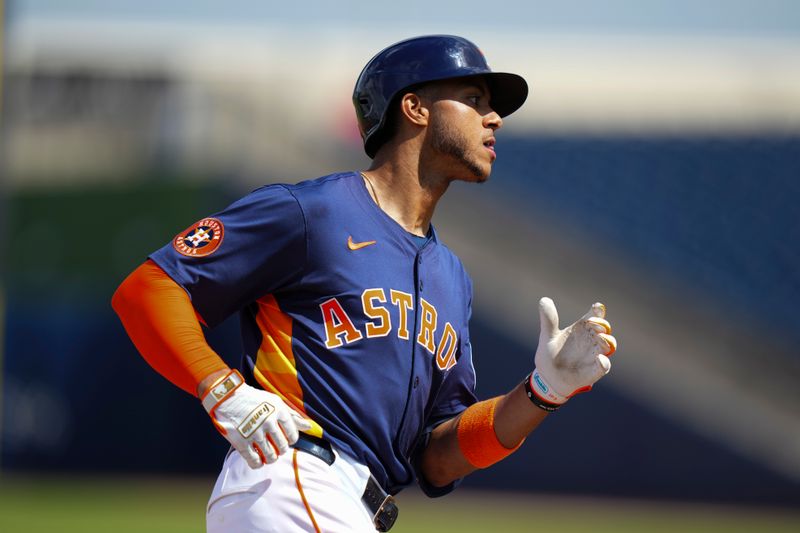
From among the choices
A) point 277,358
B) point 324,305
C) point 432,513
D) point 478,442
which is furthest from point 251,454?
point 432,513

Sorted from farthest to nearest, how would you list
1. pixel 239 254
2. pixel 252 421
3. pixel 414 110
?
pixel 414 110 < pixel 239 254 < pixel 252 421

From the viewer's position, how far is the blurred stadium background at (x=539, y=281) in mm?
12461

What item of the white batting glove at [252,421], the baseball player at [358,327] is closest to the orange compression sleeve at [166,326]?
the baseball player at [358,327]

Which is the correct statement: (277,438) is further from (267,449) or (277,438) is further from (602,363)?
(602,363)

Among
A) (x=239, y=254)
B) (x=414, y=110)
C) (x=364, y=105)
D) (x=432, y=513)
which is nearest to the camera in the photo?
(x=239, y=254)

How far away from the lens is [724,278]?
14.7 metres

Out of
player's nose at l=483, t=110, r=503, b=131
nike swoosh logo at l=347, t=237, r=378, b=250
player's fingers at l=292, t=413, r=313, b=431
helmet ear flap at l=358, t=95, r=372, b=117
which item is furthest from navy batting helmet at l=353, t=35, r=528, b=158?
player's fingers at l=292, t=413, r=313, b=431

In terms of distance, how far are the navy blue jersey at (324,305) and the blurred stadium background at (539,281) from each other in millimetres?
6824

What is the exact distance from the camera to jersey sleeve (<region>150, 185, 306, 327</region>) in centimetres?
326

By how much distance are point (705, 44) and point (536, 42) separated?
12.1ft

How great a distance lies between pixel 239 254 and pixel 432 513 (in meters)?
8.49

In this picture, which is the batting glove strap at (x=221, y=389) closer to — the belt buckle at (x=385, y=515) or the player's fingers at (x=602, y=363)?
the belt buckle at (x=385, y=515)

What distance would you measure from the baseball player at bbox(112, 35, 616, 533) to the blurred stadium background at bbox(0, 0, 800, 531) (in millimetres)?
6613

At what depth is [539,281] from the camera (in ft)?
46.1
